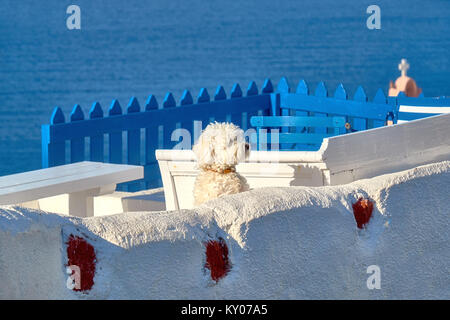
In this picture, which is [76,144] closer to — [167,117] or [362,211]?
[167,117]

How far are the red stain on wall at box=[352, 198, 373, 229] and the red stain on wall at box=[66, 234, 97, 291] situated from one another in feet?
3.83

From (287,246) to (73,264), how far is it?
2.78 ft

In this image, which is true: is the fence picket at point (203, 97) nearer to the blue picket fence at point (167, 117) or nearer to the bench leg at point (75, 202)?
the blue picket fence at point (167, 117)

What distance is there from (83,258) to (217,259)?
49 centimetres

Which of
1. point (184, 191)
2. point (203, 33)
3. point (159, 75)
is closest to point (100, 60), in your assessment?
point (159, 75)

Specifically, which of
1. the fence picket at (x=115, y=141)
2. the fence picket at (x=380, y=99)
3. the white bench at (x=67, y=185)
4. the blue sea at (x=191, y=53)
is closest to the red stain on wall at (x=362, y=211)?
the white bench at (x=67, y=185)

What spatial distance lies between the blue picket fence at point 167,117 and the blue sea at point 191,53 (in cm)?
699

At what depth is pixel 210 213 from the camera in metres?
3.15

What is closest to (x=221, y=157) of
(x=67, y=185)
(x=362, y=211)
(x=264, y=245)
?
(x=362, y=211)

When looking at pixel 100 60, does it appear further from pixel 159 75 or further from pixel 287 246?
pixel 287 246

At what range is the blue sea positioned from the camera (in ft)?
93.4

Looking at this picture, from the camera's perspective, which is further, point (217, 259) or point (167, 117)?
point (167, 117)

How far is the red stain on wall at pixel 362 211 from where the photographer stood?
3.52 meters

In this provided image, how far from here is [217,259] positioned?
3.06m
